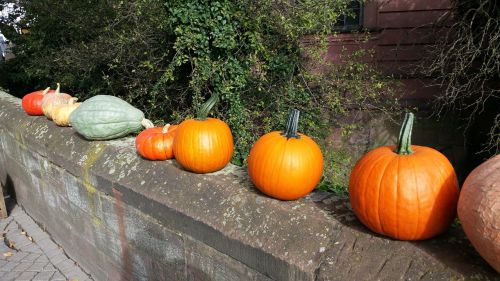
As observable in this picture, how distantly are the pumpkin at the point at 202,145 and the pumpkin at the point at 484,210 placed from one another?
1.42 m

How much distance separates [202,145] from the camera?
2432 mm

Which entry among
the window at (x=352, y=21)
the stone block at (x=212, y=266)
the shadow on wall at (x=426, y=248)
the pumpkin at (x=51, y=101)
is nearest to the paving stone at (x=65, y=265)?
the pumpkin at (x=51, y=101)

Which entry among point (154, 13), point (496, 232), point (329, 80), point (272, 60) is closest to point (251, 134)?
point (272, 60)

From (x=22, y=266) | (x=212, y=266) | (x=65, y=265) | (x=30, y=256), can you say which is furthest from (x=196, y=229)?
(x=30, y=256)

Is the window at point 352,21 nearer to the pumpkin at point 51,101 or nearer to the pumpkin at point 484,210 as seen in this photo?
the pumpkin at point 51,101

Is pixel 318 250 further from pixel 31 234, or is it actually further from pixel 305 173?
pixel 31 234

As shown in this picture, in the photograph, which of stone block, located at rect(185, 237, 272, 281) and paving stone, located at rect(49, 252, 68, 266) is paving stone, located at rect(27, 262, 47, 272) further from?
stone block, located at rect(185, 237, 272, 281)

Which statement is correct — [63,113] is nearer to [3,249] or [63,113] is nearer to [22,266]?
[22,266]

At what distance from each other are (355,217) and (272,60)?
3.19 meters

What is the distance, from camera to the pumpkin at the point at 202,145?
2438mm

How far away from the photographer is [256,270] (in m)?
1.90

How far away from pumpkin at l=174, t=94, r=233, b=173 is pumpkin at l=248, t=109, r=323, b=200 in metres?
0.40

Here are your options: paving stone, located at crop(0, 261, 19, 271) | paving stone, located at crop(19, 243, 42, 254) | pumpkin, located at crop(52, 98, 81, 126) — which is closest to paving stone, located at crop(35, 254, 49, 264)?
paving stone, located at crop(19, 243, 42, 254)

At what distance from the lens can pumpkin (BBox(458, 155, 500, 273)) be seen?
4.29 ft
